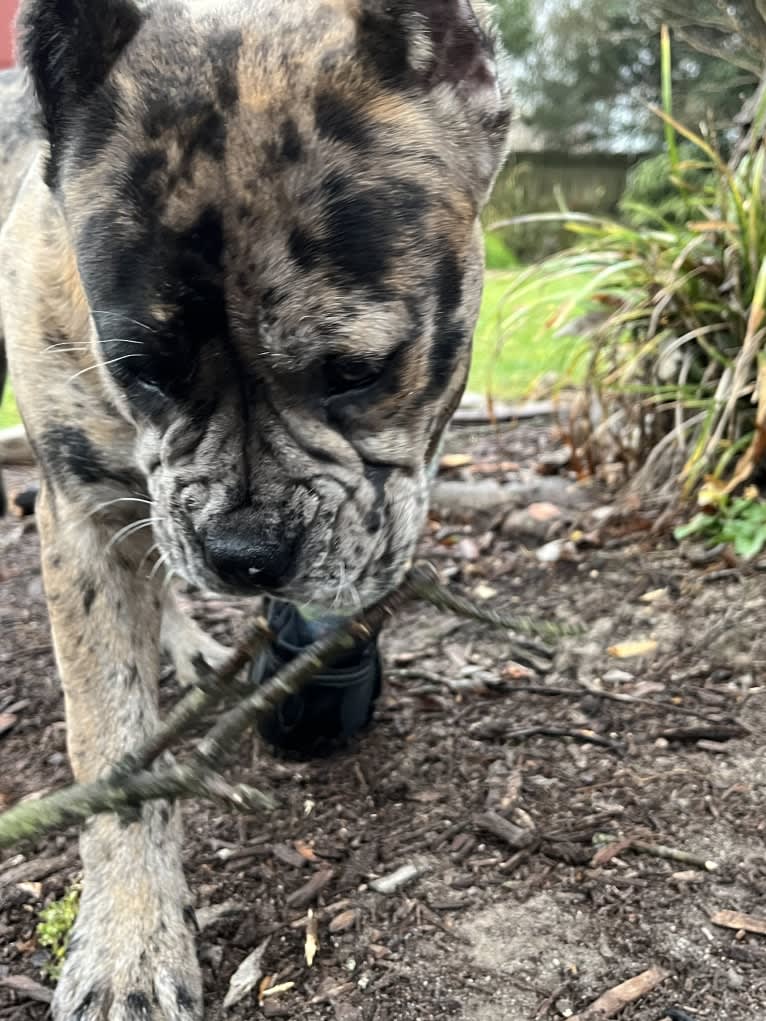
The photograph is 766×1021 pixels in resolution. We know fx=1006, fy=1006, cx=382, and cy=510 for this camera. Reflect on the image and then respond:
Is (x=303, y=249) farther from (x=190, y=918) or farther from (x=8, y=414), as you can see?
(x=8, y=414)

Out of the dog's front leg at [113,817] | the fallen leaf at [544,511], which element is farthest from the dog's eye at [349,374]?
the fallen leaf at [544,511]

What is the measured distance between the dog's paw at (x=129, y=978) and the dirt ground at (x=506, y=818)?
8 centimetres

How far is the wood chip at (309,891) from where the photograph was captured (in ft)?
8.07

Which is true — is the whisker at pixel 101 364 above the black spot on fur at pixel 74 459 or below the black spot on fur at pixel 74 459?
above

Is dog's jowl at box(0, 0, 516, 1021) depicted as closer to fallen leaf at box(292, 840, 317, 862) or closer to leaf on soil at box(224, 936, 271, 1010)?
leaf on soil at box(224, 936, 271, 1010)

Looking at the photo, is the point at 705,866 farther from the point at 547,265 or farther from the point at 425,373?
the point at 547,265

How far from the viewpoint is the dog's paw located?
2129 mm

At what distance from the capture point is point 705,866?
2.53m

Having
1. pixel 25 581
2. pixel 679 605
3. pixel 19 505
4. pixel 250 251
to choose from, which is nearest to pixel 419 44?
pixel 250 251

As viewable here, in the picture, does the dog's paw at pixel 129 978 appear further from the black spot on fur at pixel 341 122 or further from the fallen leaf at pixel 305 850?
the black spot on fur at pixel 341 122

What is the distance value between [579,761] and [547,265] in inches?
124

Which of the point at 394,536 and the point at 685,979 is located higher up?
the point at 394,536

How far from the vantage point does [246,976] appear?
2238 millimetres

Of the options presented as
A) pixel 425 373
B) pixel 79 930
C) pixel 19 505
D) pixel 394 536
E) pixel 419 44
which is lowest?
pixel 19 505
